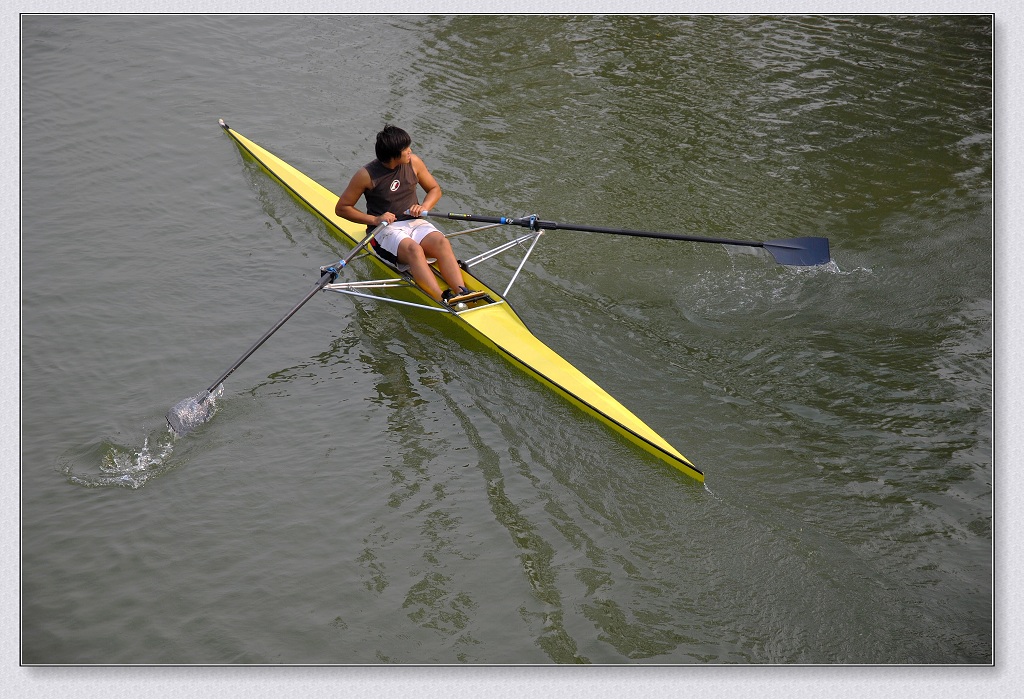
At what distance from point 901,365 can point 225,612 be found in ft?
15.8

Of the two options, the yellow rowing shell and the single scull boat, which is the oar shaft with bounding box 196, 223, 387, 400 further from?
the yellow rowing shell

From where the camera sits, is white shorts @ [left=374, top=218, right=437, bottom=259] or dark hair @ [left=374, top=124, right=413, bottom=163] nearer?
dark hair @ [left=374, top=124, right=413, bottom=163]

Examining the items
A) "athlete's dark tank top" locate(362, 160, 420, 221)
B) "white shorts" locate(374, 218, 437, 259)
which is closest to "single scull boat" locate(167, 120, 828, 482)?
"white shorts" locate(374, 218, 437, 259)

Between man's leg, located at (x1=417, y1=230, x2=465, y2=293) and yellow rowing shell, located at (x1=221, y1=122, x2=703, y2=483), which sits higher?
man's leg, located at (x1=417, y1=230, x2=465, y2=293)

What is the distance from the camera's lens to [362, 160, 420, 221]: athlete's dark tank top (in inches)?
265


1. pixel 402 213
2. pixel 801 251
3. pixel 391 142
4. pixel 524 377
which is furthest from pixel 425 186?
pixel 801 251

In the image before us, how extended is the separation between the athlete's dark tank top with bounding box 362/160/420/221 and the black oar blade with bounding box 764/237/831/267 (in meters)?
2.90

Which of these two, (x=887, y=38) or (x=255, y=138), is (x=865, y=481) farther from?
(x=887, y=38)

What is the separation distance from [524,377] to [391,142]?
2072 millimetres

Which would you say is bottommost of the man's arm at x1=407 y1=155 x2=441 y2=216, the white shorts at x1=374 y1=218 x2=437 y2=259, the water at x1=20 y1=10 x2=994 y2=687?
the water at x1=20 y1=10 x2=994 y2=687

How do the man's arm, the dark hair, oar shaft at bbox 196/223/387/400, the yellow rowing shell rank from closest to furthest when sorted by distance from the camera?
the yellow rowing shell < oar shaft at bbox 196/223/387/400 < the dark hair < the man's arm

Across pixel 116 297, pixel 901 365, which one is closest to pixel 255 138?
pixel 116 297

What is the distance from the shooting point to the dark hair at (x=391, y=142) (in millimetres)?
6391

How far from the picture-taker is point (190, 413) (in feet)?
18.9
